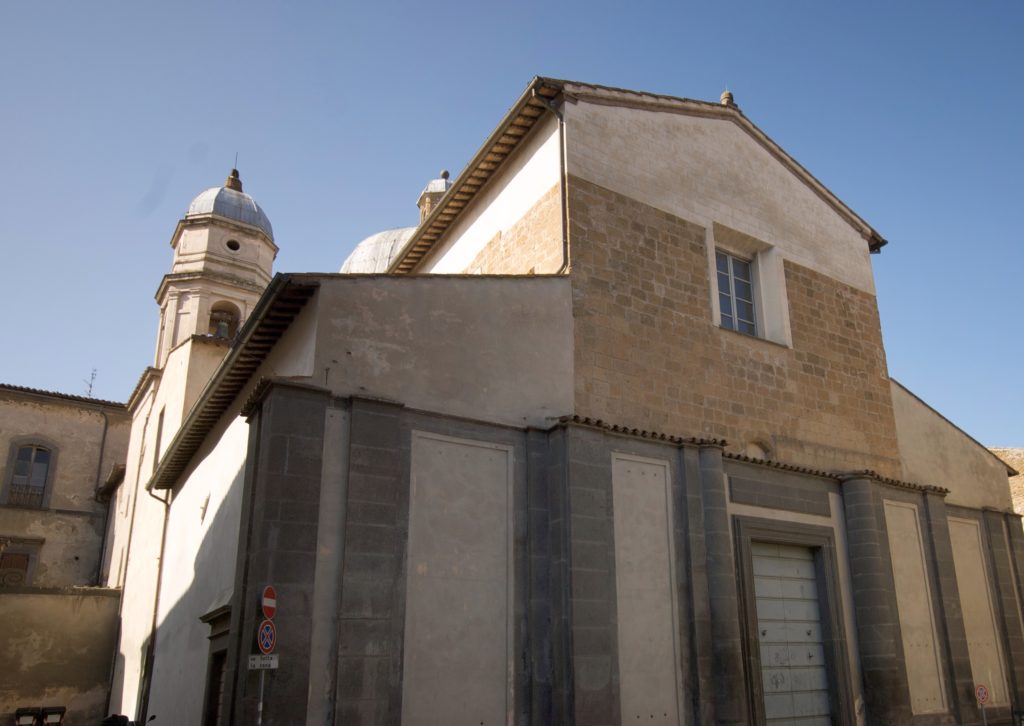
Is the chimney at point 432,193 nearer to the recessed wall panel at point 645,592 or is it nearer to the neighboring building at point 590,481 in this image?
the neighboring building at point 590,481

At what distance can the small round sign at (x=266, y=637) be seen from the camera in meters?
7.89

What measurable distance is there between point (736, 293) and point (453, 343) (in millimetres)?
6111

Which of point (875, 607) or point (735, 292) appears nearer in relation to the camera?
point (875, 607)

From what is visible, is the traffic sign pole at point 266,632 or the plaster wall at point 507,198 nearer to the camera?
the traffic sign pole at point 266,632

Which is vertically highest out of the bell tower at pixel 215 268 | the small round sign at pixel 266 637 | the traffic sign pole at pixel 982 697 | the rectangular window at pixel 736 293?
the bell tower at pixel 215 268

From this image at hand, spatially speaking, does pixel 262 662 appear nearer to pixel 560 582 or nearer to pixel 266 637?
pixel 266 637

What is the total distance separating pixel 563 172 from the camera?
488 inches

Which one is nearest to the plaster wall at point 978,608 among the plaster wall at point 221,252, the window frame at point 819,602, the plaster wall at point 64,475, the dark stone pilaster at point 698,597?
the window frame at point 819,602

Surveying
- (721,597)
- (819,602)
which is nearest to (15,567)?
(721,597)

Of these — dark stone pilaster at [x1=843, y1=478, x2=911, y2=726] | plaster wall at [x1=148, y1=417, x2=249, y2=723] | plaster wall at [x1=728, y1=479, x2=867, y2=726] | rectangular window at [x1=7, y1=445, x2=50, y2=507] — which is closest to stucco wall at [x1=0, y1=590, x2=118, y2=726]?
plaster wall at [x1=148, y1=417, x2=249, y2=723]

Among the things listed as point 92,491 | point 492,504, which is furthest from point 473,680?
point 92,491

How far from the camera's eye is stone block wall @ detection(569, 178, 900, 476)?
1192 centimetres

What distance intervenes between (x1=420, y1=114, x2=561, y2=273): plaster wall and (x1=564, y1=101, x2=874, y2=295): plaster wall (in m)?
0.42

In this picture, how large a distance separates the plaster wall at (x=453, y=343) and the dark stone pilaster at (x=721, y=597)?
2.37 meters
